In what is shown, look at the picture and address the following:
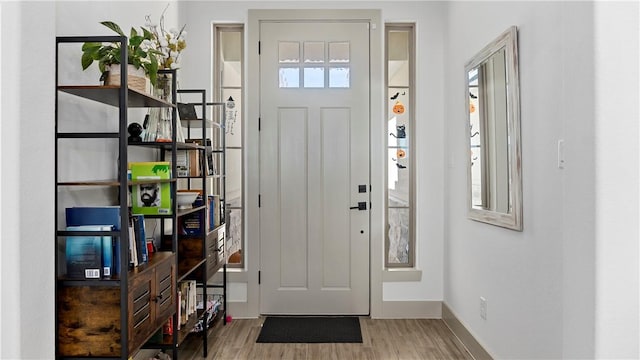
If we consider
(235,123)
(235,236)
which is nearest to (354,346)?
(235,236)

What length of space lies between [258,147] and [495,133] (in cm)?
195

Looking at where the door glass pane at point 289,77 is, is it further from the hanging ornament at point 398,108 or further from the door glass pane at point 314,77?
the hanging ornament at point 398,108

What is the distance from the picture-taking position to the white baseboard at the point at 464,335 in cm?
294

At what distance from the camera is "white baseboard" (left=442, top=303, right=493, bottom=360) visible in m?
2.94

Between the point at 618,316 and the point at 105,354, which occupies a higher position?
the point at 618,316

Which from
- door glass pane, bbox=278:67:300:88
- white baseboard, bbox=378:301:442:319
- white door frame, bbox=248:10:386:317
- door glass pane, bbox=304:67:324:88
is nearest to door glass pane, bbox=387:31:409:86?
white door frame, bbox=248:10:386:317

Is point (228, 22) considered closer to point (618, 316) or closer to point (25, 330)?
point (25, 330)

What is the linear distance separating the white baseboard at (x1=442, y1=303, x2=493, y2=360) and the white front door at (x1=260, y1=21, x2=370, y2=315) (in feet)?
2.19

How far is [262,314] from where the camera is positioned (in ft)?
12.7

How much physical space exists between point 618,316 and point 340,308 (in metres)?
2.63

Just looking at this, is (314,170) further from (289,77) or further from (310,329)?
(310,329)

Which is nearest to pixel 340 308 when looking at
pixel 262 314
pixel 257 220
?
pixel 262 314

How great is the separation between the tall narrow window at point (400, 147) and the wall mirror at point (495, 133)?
0.81m

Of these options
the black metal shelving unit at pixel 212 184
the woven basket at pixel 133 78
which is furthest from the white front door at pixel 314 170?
the woven basket at pixel 133 78
